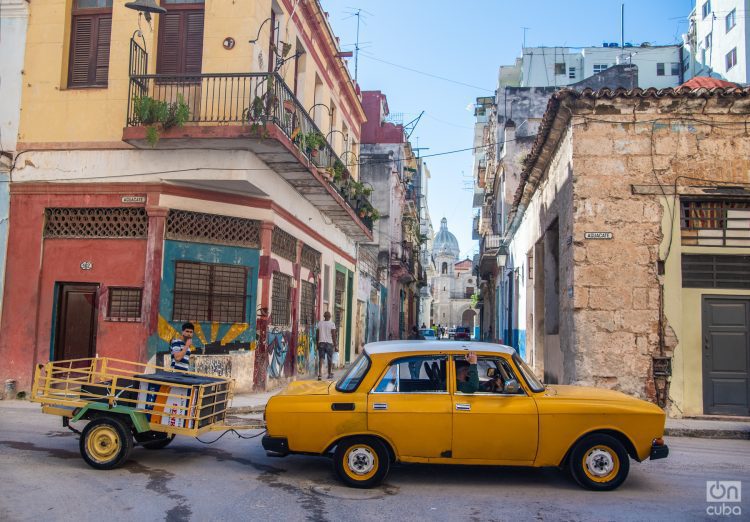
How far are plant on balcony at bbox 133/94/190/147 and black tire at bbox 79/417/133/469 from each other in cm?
612

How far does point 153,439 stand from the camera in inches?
286

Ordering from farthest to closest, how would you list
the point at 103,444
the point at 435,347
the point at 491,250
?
the point at 491,250
the point at 103,444
the point at 435,347

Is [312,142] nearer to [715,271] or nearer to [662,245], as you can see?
[662,245]

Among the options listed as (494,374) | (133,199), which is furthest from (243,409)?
(494,374)

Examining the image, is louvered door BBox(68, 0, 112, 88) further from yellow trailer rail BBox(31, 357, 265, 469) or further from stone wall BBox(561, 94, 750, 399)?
stone wall BBox(561, 94, 750, 399)

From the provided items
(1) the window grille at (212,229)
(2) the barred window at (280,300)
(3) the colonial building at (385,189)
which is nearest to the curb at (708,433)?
(2) the barred window at (280,300)

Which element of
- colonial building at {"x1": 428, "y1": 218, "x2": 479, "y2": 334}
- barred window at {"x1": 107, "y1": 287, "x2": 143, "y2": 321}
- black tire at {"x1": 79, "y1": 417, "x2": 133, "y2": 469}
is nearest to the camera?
black tire at {"x1": 79, "y1": 417, "x2": 133, "y2": 469}

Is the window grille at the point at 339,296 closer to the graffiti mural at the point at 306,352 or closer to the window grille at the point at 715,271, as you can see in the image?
the graffiti mural at the point at 306,352

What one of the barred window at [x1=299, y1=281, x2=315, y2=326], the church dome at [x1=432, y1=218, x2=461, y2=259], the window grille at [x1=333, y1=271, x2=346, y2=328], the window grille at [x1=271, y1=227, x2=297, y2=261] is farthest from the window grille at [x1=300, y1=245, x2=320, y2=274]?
the church dome at [x1=432, y1=218, x2=461, y2=259]

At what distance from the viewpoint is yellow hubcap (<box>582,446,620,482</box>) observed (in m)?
6.28

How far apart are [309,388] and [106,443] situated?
2148mm

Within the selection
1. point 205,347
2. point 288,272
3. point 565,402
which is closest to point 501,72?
point 288,272

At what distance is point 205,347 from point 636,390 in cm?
769

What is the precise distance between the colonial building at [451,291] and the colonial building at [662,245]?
88766mm
